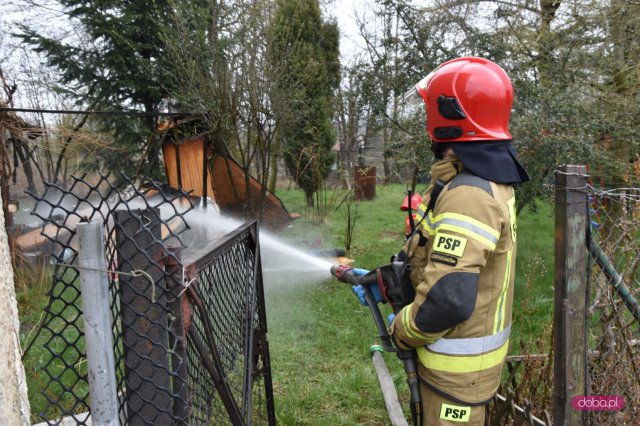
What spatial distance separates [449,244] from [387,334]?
0.75 meters

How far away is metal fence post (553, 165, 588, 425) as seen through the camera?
1.99 meters

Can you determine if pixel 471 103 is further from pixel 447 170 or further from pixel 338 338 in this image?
pixel 338 338

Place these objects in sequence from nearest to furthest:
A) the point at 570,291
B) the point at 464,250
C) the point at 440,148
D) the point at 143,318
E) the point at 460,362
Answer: the point at 143,318 < the point at 464,250 < the point at 570,291 < the point at 460,362 < the point at 440,148

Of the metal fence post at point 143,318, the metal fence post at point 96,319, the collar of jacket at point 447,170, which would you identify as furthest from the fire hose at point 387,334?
the metal fence post at point 96,319

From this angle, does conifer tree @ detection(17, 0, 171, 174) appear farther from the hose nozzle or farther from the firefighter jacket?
the firefighter jacket

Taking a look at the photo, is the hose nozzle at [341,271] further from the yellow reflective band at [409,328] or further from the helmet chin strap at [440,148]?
the helmet chin strap at [440,148]

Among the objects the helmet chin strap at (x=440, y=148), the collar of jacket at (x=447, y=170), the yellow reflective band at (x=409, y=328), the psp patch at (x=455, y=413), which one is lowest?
the psp patch at (x=455, y=413)

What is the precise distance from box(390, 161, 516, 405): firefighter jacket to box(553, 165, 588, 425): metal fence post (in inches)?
8.3

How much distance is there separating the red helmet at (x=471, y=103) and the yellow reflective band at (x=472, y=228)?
1.43 ft

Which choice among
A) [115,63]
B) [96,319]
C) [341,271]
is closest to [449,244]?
[341,271]

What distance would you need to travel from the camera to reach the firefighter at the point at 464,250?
1952 millimetres

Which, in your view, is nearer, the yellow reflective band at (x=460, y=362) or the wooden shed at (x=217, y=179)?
the yellow reflective band at (x=460, y=362)

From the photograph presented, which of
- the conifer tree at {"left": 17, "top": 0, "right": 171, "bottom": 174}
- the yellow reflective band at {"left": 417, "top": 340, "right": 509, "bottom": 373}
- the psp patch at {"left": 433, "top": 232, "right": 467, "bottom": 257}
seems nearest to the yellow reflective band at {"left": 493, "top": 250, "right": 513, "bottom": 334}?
the yellow reflective band at {"left": 417, "top": 340, "right": 509, "bottom": 373}

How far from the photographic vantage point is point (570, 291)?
204cm
